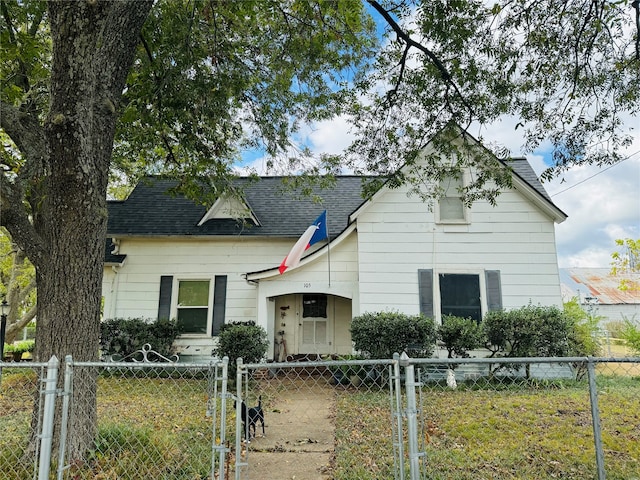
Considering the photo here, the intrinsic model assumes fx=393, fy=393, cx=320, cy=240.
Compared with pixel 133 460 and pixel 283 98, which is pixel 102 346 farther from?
pixel 283 98

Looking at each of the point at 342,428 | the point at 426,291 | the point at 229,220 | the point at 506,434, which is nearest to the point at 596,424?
the point at 506,434

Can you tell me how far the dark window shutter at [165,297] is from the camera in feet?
37.2

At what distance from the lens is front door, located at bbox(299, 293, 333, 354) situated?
1166 cm

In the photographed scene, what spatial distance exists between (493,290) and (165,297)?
8946mm

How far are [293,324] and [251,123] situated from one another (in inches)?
242

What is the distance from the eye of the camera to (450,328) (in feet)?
29.2

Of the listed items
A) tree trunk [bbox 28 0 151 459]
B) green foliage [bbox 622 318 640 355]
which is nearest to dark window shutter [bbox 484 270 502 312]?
green foliage [bbox 622 318 640 355]

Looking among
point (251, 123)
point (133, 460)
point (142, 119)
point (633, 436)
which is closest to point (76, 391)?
point (133, 460)

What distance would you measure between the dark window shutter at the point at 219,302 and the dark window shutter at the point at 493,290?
7.14 metres

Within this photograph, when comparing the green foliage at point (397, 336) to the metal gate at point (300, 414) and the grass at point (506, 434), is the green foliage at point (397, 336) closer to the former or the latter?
the metal gate at point (300, 414)

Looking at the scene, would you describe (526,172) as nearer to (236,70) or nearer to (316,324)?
(316,324)

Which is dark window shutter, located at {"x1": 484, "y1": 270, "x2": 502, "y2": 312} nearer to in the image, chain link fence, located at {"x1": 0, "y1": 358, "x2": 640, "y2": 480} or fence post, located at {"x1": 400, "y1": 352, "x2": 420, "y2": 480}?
chain link fence, located at {"x1": 0, "y1": 358, "x2": 640, "y2": 480}

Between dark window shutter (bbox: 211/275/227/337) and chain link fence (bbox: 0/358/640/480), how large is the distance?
255 centimetres

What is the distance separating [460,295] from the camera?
9.77 metres
